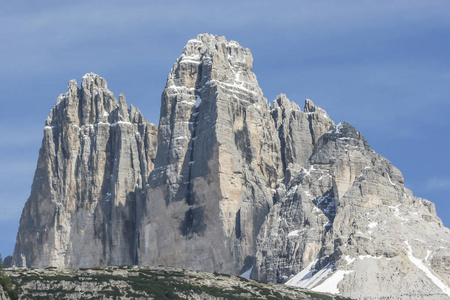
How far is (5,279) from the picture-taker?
142000 millimetres
